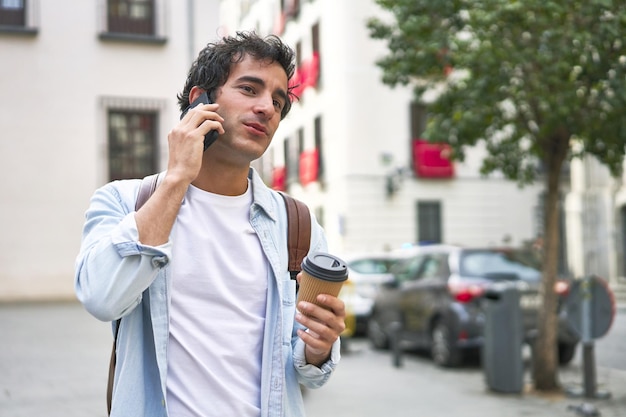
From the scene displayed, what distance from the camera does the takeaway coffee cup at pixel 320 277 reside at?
87.4 inches

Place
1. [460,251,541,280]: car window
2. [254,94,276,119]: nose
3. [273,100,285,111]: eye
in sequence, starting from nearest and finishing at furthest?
[254,94,276,119]: nose < [273,100,285,111]: eye < [460,251,541,280]: car window

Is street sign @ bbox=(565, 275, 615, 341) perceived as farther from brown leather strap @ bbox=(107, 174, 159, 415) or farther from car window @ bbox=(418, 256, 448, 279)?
brown leather strap @ bbox=(107, 174, 159, 415)

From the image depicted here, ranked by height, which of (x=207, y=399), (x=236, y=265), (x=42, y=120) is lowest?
(x=207, y=399)

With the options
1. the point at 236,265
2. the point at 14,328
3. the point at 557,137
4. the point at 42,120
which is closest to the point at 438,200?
the point at 42,120

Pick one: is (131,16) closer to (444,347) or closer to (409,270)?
(409,270)

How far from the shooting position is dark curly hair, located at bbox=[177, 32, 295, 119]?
2.51 m

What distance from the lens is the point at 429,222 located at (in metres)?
29.1

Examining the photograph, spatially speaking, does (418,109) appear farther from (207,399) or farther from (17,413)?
(207,399)

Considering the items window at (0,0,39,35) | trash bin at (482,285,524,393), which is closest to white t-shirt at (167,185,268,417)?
trash bin at (482,285,524,393)

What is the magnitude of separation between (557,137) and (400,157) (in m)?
18.9

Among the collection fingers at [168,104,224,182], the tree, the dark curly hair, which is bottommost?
fingers at [168,104,224,182]

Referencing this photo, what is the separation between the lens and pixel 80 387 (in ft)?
30.3

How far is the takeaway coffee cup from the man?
0.10ft

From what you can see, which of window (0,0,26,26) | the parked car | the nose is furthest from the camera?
window (0,0,26,26)
